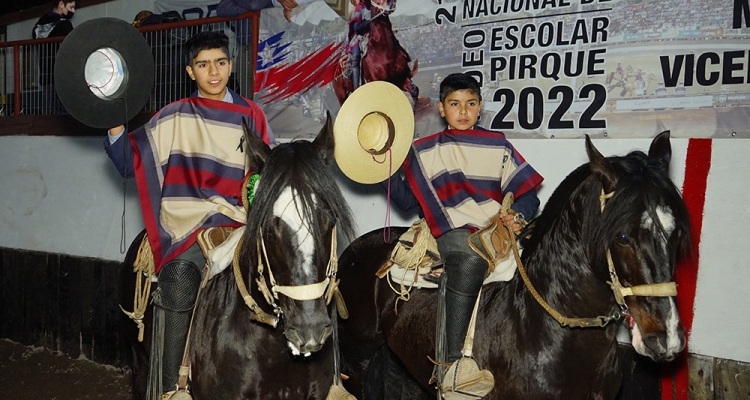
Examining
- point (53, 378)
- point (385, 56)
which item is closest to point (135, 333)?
point (385, 56)

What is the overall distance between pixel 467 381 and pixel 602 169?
3.92ft

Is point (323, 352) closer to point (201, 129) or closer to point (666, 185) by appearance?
point (201, 129)

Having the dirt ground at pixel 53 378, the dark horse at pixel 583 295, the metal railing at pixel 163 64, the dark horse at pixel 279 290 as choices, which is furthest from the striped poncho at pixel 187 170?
the dirt ground at pixel 53 378

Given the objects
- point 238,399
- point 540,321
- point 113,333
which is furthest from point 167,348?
point 113,333

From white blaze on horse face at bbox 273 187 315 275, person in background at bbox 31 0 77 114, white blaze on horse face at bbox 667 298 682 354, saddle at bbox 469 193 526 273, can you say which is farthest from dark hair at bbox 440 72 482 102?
person in background at bbox 31 0 77 114

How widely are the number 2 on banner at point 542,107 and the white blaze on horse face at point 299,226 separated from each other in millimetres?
2482

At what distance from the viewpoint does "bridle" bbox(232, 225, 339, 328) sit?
2.54 metres

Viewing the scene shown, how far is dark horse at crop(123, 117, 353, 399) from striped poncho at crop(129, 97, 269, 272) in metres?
0.28

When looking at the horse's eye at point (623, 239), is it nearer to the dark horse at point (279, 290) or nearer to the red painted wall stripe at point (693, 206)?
the dark horse at point (279, 290)

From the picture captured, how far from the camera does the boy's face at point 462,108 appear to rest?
3803 mm

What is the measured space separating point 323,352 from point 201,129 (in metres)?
1.23

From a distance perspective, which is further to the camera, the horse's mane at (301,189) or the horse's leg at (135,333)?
the horse's leg at (135,333)

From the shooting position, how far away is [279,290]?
260 centimetres

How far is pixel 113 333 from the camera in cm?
A: 695
